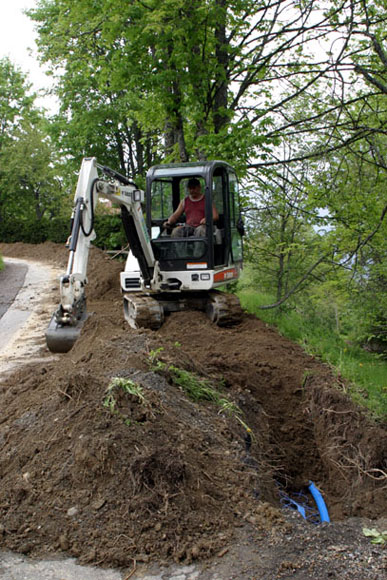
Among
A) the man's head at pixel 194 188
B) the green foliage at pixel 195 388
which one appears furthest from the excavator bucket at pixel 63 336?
the man's head at pixel 194 188

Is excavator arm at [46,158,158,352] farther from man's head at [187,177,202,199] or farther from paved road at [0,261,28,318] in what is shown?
paved road at [0,261,28,318]

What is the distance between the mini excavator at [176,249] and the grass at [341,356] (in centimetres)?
114

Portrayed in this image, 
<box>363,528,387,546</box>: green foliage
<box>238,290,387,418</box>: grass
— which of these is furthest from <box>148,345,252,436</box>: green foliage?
<box>238,290,387,418</box>: grass

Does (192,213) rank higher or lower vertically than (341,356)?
higher

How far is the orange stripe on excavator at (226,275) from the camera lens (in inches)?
414

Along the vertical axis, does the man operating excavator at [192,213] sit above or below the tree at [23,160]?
below

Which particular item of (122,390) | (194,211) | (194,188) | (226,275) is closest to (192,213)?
(194,211)

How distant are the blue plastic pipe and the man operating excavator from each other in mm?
5373

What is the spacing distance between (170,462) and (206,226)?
6620 mm

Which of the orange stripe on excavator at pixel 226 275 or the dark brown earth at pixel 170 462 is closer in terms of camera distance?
the dark brown earth at pixel 170 462

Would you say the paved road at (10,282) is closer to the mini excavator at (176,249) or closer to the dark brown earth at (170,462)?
the mini excavator at (176,249)

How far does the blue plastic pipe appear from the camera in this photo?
536 centimetres

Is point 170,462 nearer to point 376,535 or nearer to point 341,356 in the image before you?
point 376,535

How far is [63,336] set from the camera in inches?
317
